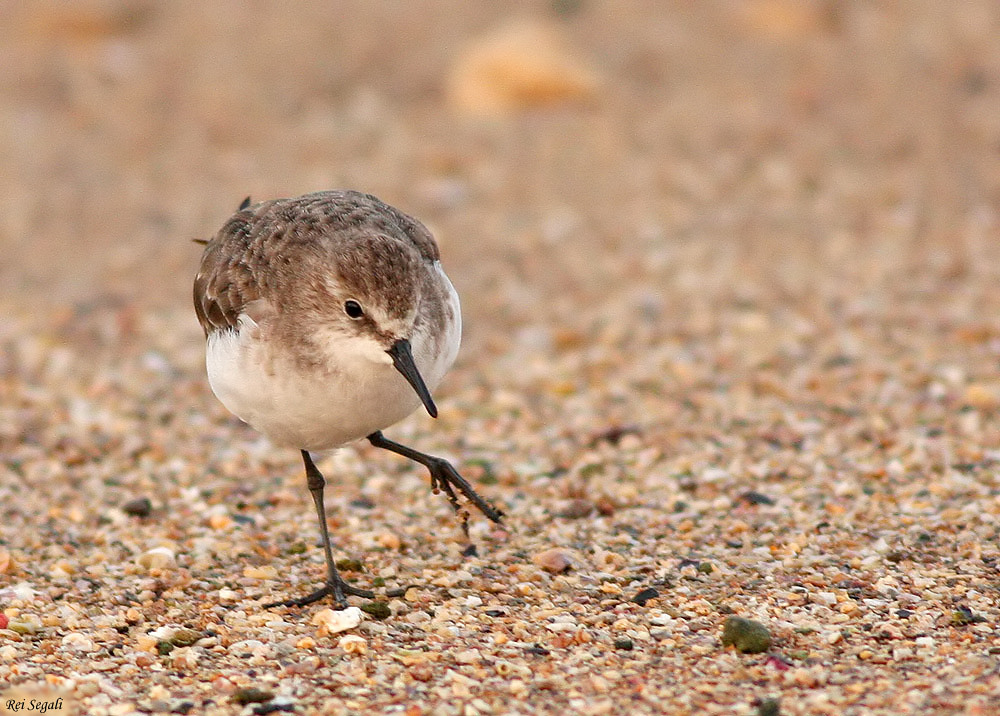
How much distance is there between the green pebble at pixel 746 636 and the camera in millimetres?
4516

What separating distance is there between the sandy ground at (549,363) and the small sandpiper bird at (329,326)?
0.79 meters

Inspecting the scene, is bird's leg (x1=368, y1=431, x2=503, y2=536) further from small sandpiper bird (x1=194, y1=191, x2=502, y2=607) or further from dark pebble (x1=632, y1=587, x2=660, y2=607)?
dark pebble (x1=632, y1=587, x2=660, y2=607)

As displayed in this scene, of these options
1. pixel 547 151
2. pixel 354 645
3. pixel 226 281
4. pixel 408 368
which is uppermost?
pixel 547 151

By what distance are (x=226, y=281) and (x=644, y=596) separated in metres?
1.98

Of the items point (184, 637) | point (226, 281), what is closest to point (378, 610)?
point (184, 637)

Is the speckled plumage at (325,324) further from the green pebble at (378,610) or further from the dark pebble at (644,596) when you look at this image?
the dark pebble at (644,596)

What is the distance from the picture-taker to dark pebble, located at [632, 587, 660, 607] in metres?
5.02

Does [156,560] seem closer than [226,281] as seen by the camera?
No

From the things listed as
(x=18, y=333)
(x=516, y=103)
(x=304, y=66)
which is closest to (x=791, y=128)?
(x=516, y=103)

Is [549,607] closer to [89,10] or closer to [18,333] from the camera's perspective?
[18,333]

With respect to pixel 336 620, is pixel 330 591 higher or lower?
higher

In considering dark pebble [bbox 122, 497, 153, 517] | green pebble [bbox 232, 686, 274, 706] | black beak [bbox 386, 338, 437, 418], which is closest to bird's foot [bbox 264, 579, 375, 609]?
green pebble [bbox 232, 686, 274, 706]

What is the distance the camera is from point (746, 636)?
4.54 meters

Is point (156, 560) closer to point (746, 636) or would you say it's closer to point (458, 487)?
point (458, 487)
